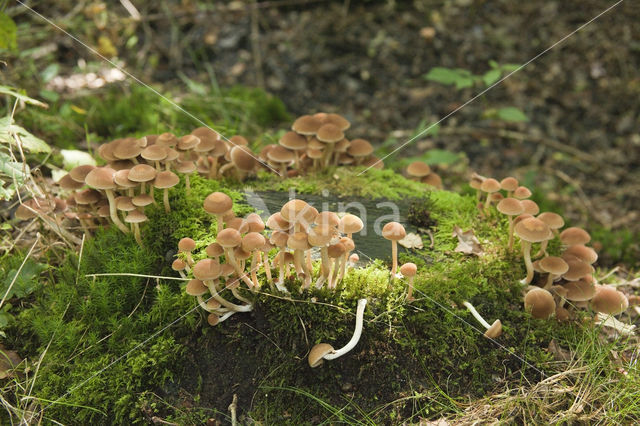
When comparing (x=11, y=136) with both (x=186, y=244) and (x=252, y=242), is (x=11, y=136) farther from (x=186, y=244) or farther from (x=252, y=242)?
(x=252, y=242)

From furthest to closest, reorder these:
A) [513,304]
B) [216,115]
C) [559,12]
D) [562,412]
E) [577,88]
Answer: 1. [559,12]
2. [577,88]
3. [216,115]
4. [513,304]
5. [562,412]

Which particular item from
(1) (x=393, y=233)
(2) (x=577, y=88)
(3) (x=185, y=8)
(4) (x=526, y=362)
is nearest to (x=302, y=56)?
(3) (x=185, y=8)

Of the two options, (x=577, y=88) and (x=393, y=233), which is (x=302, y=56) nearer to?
(x=577, y=88)

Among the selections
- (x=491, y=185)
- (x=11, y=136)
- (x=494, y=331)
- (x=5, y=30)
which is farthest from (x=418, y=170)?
(x=5, y=30)

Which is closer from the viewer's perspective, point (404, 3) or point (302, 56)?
point (302, 56)

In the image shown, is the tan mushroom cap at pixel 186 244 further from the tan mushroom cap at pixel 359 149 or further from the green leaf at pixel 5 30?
the green leaf at pixel 5 30

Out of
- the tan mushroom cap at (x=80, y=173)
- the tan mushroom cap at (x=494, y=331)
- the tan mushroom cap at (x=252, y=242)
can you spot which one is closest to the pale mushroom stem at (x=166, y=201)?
the tan mushroom cap at (x=80, y=173)

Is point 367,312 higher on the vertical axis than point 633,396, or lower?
higher
